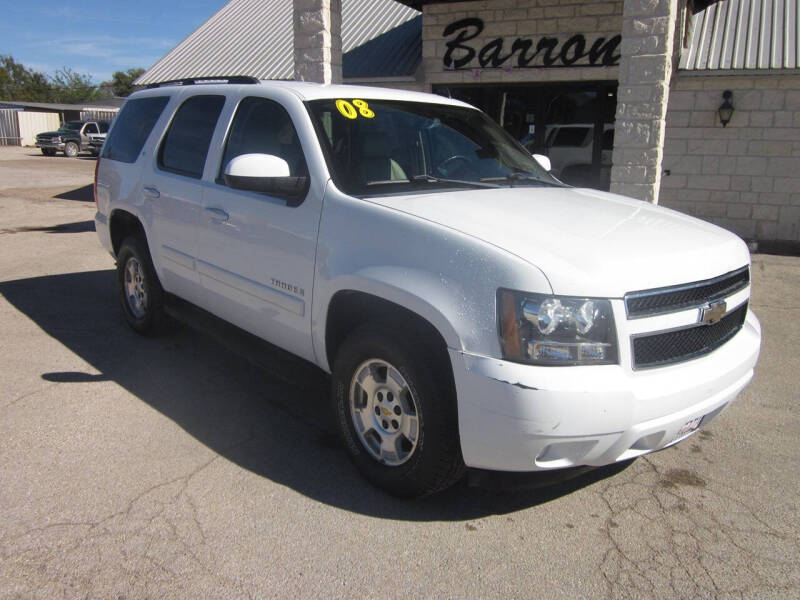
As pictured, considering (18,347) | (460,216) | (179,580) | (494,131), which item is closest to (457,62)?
(494,131)

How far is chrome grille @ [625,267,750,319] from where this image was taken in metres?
2.69

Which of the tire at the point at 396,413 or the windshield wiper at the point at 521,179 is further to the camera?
the windshield wiper at the point at 521,179

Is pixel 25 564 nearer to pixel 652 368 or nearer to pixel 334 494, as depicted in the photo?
pixel 334 494

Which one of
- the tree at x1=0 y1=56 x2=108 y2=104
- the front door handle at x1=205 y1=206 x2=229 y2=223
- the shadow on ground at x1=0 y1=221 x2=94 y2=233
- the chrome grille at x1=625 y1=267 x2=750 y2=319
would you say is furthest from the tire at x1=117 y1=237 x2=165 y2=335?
the tree at x1=0 y1=56 x2=108 y2=104

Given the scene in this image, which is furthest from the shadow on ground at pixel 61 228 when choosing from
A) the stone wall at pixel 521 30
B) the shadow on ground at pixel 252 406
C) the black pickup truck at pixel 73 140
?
the black pickup truck at pixel 73 140

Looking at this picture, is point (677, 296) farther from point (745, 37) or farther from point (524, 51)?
point (745, 37)

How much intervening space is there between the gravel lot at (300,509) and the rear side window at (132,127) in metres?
1.80

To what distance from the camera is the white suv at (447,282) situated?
263 cm

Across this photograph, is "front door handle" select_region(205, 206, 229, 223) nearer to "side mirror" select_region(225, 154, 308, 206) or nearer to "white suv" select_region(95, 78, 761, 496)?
"white suv" select_region(95, 78, 761, 496)

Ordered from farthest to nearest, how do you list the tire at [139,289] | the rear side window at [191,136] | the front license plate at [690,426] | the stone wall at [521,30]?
the stone wall at [521,30] → the tire at [139,289] → the rear side window at [191,136] → the front license plate at [690,426]

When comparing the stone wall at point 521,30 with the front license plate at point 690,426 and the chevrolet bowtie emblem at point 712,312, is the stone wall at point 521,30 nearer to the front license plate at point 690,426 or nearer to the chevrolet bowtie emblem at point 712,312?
the chevrolet bowtie emblem at point 712,312

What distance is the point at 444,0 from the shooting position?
12.5 metres

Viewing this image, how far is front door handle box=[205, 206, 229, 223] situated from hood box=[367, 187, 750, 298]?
1219 mm

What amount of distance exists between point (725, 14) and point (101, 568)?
13.6 m
